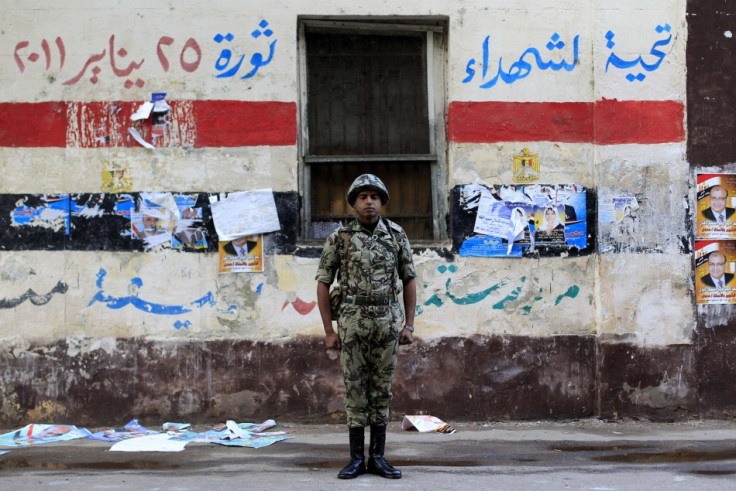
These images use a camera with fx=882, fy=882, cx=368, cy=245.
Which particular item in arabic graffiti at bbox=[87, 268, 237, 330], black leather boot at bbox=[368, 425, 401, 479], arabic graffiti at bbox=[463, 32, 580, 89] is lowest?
black leather boot at bbox=[368, 425, 401, 479]

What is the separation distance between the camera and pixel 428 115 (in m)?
7.33

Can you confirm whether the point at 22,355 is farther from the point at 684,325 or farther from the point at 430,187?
the point at 684,325

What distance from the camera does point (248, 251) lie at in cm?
700

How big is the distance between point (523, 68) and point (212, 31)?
2.50 m

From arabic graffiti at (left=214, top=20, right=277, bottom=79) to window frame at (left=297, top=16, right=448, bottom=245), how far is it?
0.95 ft

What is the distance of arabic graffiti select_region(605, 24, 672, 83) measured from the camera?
278 inches

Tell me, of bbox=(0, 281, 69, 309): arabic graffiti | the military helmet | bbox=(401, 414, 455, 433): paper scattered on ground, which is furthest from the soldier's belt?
bbox=(0, 281, 69, 309): arabic graffiti

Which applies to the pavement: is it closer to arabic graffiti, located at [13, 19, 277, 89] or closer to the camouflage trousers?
the camouflage trousers

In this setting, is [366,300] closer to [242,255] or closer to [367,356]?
[367,356]

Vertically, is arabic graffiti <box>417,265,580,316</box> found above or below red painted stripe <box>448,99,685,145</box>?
below

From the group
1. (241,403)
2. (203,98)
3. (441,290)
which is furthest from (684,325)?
(203,98)

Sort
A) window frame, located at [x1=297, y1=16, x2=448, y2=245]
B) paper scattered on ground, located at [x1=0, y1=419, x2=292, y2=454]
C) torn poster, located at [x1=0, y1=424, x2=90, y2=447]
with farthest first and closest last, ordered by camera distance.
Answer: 1. window frame, located at [x1=297, y1=16, x2=448, y2=245]
2. torn poster, located at [x1=0, y1=424, x2=90, y2=447]
3. paper scattered on ground, located at [x1=0, y1=419, x2=292, y2=454]

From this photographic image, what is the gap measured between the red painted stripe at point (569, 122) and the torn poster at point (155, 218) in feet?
7.61

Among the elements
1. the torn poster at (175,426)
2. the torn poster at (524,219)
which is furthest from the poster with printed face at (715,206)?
the torn poster at (175,426)
